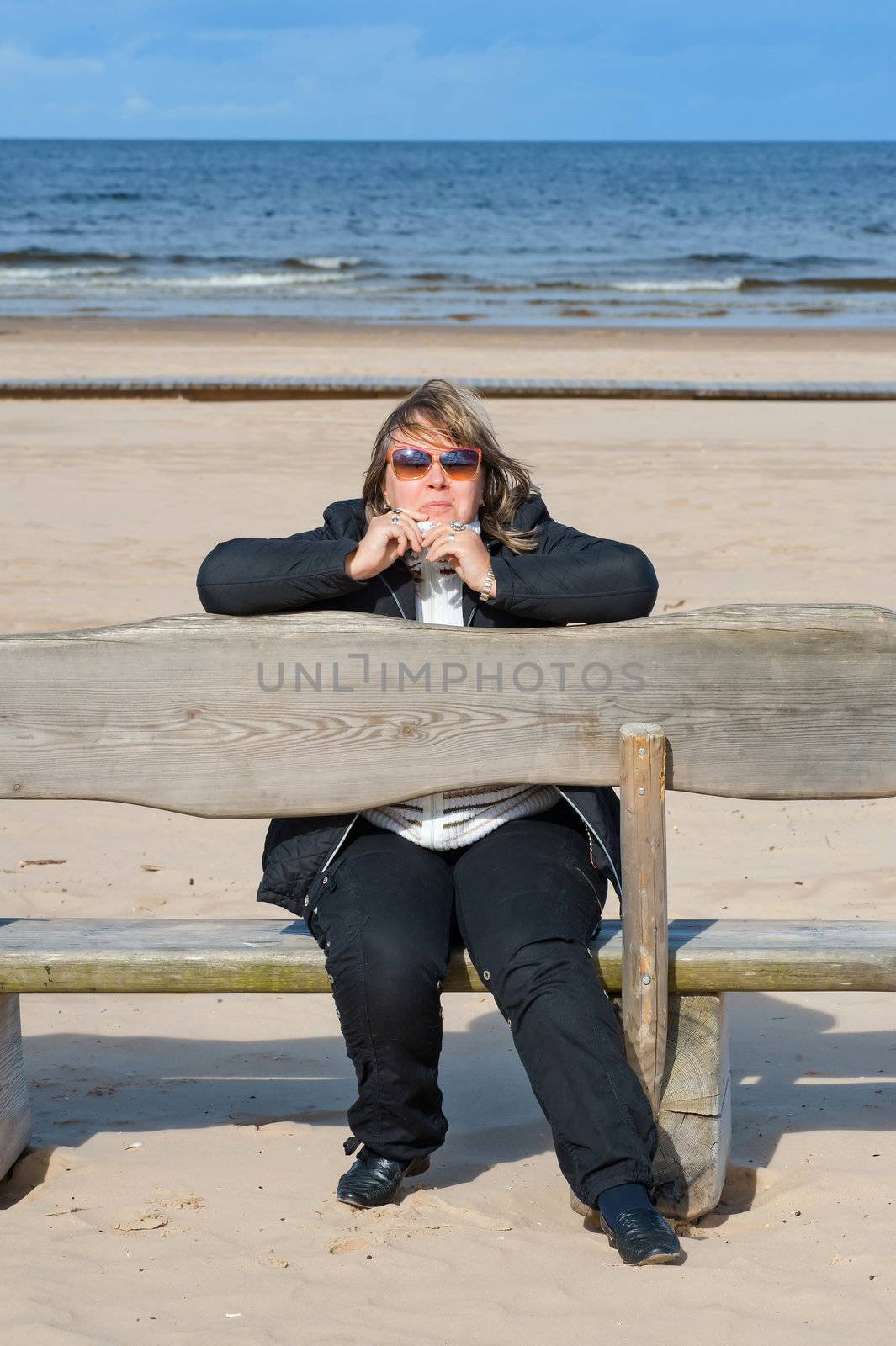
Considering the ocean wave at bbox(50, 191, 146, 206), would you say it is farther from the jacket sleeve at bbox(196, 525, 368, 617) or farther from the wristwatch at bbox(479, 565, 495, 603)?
the wristwatch at bbox(479, 565, 495, 603)

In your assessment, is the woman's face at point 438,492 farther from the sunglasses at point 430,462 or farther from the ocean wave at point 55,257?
the ocean wave at point 55,257

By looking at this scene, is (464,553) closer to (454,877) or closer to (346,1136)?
(454,877)

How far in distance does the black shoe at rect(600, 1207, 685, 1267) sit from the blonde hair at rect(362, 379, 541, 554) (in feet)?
4.39

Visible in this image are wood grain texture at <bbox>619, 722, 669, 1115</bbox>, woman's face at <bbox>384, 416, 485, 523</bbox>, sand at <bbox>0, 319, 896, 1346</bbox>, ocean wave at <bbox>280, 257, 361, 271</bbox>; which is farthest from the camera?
ocean wave at <bbox>280, 257, 361, 271</bbox>

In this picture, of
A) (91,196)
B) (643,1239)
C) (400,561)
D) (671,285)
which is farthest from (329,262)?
(643,1239)

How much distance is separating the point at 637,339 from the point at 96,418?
35.0 feet

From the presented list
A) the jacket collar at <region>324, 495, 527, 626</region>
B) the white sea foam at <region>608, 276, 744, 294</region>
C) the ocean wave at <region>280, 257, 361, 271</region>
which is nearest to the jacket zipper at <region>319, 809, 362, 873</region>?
the jacket collar at <region>324, 495, 527, 626</region>

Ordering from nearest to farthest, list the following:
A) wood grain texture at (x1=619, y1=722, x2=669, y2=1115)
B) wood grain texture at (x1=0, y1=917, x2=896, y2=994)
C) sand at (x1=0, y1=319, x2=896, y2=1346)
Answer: sand at (x1=0, y1=319, x2=896, y2=1346) → wood grain texture at (x1=619, y1=722, x2=669, y2=1115) → wood grain texture at (x1=0, y1=917, x2=896, y2=994)

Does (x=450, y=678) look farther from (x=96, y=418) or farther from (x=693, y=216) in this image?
(x=693, y=216)

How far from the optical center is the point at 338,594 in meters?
2.86

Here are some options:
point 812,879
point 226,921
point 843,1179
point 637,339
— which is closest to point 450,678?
point 226,921

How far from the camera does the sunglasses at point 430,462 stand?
10.0ft

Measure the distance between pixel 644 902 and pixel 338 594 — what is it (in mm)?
834

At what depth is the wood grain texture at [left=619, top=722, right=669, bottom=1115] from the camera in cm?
260
